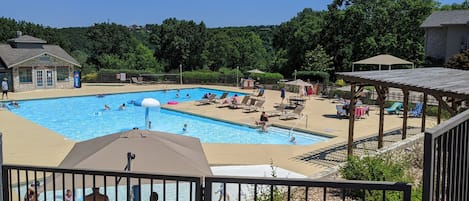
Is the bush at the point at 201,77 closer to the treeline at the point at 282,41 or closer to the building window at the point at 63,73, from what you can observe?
the treeline at the point at 282,41

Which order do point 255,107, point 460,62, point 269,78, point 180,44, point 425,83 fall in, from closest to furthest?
point 425,83 < point 460,62 < point 255,107 < point 269,78 < point 180,44

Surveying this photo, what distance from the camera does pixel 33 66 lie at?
99.1 ft

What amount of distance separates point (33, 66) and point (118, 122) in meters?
13.8

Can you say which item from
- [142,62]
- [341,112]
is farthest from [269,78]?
[142,62]

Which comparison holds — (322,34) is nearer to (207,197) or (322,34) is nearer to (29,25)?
(29,25)

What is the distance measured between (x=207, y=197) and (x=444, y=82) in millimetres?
8134

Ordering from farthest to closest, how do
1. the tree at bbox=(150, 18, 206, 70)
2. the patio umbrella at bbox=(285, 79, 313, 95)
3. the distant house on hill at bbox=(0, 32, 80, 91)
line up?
the tree at bbox=(150, 18, 206, 70) → the distant house on hill at bbox=(0, 32, 80, 91) → the patio umbrella at bbox=(285, 79, 313, 95)

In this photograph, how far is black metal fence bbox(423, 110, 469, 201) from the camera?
2359 mm

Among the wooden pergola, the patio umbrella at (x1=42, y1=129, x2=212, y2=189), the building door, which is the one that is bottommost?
the patio umbrella at (x1=42, y1=129, x2=212, y2=189)

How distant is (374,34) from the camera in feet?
123

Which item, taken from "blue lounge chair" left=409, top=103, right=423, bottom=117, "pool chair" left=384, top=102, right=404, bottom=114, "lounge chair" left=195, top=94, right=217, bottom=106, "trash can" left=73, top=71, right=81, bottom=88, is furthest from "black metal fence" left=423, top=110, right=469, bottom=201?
"trash can" left=73, top=71, right=81, bottom=88

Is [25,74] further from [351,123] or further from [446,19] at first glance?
[446,19]

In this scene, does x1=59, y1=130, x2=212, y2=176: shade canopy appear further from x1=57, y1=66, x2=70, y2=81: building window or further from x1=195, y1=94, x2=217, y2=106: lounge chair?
x1=57, y1=66, x2=70, y2=81: building window

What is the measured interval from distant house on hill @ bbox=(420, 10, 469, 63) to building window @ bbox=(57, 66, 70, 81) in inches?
1060
